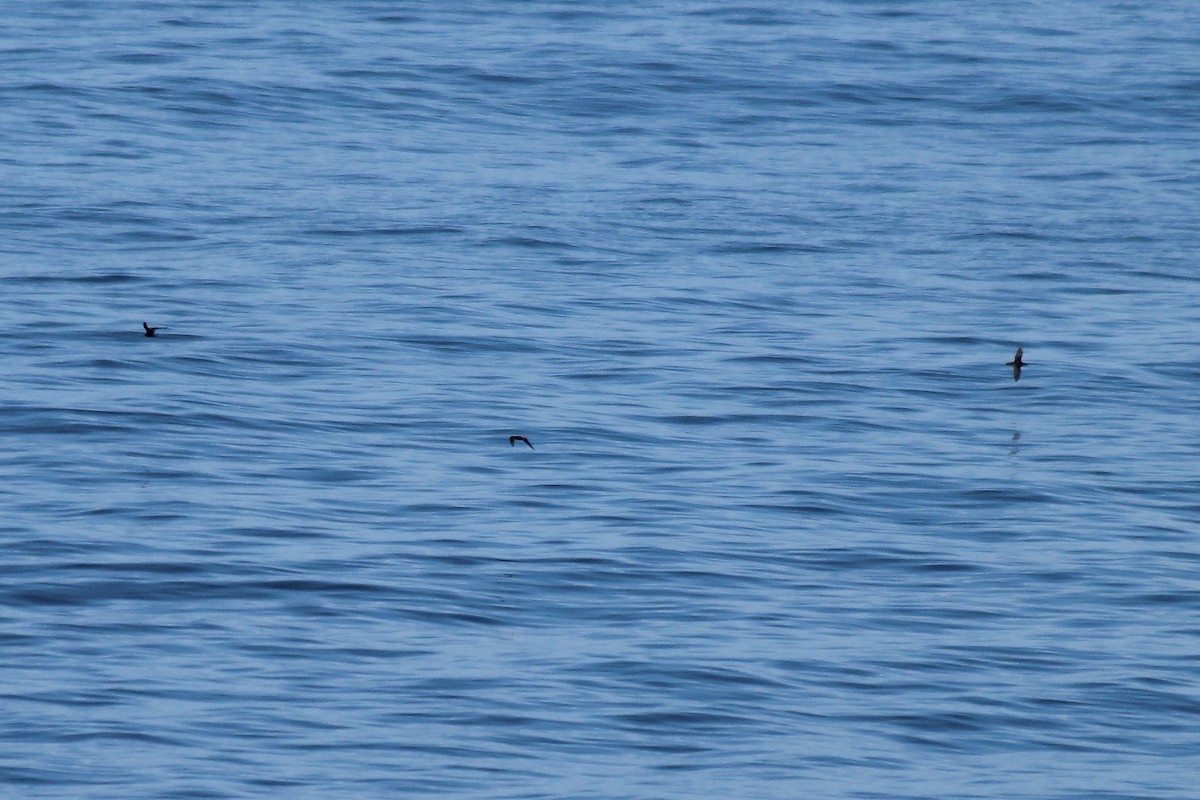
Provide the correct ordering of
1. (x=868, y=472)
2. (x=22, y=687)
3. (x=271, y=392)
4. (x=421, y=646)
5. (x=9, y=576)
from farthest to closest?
(x=271, y=392) → (x=868, y=472) → (x=9, y=576) → (x=421, y=646) → (x=22, y=687)

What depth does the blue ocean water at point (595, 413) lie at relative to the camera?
10953 mm

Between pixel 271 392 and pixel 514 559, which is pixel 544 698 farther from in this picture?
pixel 271 392

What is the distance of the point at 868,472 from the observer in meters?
16.0

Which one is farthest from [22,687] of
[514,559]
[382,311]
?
[382,311]

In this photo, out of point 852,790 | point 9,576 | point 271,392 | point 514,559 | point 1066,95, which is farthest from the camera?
point 1066,95

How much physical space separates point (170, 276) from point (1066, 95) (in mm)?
14441

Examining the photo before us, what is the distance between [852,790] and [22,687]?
427 centimetres

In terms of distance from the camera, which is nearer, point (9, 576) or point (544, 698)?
point (544, 698)

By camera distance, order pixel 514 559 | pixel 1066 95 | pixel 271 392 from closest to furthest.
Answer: pixel 514 559 < pixel 271 392 < pixel 1066 95

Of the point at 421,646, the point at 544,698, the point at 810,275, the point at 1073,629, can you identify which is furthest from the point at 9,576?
the point at 810,275

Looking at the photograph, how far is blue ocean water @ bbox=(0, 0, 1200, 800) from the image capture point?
11.0 metres

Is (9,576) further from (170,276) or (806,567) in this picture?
(170,276)

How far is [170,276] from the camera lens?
20984mm

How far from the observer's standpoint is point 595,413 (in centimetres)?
1750
